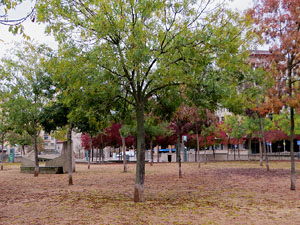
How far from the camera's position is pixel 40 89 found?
2055 cm

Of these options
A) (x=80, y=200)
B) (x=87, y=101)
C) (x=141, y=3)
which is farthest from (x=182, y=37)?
(x=80, y=200)

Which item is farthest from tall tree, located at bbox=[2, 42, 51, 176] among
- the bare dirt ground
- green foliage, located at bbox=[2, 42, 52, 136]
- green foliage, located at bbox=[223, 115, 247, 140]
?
green foliage, located at bbox=[223, 115, 247, 140]

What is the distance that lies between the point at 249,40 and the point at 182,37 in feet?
7.51

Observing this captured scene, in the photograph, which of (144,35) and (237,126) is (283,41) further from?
(237,126)

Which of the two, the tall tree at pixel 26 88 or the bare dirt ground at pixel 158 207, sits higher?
the tall tree at pixel 26 88

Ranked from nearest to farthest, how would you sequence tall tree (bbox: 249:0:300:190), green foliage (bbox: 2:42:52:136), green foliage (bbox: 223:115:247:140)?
1. tall tree (bbox: 249:0:300:190)
2. green foliage (bbox: 2:42:52:136)
3. green foliage (bbox: 223:115:247:140)

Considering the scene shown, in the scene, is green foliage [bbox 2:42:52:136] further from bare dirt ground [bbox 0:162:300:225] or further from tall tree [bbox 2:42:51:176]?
bare dirt ground [bbox 0:162:300:225]

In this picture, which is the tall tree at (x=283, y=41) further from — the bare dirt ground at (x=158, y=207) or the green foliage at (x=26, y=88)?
the green foliage at (x=26, y=88)

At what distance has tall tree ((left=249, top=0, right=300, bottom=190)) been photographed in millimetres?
12719

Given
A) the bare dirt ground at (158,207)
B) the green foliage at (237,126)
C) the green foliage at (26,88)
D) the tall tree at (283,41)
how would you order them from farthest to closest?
the green foliage at (237,126) → the green foliage at (26,88) → the tall tree at (283,41) → the bare dirt ground at (158,207)

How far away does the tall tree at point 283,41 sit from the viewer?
1272 centimetres

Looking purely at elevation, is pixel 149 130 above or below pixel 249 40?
below

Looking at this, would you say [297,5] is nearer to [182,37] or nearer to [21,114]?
[182,37]

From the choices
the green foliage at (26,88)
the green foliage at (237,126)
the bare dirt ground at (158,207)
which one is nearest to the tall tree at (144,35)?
the bare dirt ground at (158,207)
